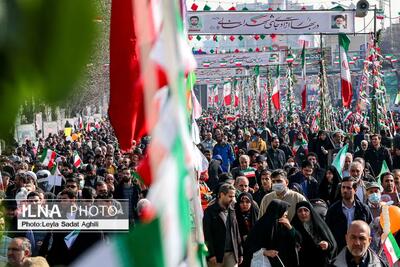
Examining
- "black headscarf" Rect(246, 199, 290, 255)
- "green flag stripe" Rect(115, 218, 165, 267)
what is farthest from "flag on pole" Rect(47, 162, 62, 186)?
"green flag stripe" Rect(115, 218, 165, 267)

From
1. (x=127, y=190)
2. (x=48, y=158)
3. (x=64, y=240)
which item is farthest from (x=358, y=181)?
(x=48, y=158)

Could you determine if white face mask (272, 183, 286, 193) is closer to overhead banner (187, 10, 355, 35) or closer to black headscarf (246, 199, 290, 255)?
black headscarf (246, 199, 290, 255)

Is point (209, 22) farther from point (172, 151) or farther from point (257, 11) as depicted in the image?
point (172, 151)

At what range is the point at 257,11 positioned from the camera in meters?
24.3

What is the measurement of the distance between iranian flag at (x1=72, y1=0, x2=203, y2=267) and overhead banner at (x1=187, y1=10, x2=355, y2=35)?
23.1 m

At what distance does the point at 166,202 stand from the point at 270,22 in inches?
944

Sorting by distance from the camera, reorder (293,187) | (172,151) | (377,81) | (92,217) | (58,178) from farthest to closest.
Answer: (377,81), (58,178), (293,187), (92,217), (172,151)

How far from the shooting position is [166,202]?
0.81 meters

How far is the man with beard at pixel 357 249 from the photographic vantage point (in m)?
6.04

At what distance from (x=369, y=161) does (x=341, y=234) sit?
278 inches

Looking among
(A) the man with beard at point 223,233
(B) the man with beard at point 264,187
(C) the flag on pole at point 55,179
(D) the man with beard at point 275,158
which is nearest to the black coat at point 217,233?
(A) the man with beard at point 223,233

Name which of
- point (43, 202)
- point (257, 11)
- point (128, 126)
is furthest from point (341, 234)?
point (257, 11)

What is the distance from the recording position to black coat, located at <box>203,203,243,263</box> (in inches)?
350

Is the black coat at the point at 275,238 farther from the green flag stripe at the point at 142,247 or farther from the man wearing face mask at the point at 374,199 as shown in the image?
the green flag stripe at the point at 142,247
